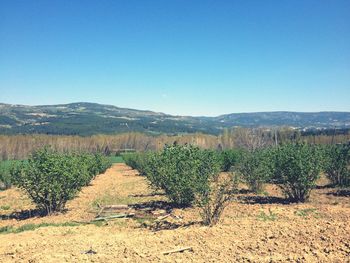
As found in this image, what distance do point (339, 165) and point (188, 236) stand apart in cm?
1683

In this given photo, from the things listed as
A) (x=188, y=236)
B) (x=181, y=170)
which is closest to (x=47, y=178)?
(x=181, y=170)

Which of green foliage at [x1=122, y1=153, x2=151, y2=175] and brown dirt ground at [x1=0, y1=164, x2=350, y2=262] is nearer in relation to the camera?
brown dirt ground at [x1=0, y1=164, x2=350, y2=262]

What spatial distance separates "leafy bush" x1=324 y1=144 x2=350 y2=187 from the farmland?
5862 millimetres

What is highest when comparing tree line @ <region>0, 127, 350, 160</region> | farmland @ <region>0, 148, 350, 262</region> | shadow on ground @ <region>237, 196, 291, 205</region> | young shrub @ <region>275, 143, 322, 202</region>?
young shrub @ <region>275, 143, 322, 202</region>

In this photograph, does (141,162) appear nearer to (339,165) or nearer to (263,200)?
(339,165)

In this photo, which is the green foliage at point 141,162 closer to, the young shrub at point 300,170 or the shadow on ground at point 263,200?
the shadow on ground at point 263,200

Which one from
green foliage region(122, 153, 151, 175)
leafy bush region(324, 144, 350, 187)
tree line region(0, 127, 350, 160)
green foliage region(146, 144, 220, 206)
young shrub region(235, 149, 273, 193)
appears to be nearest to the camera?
green foliage region(146, 144, 220, 206)

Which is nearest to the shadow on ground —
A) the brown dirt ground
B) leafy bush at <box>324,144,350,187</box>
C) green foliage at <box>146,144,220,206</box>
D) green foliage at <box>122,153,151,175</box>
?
the brown dirt ground

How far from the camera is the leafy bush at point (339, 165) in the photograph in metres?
23.5

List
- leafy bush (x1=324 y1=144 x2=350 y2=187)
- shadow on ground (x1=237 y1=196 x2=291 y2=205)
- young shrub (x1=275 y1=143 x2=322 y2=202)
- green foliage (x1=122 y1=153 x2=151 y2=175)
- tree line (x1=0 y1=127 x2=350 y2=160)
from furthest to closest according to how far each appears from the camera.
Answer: tree line (x1=0 y1=127 x2=350 y2=160), green foliage (x1=122 y1=153 x2=151 y2=175), leafy bush (x1=324 y1=144 x2=350 y2=187), shadow on ground (x1=237 y1=196 x2=291 y2=205), young shrub (x1=275 y1=143 x2=322 y2=202)

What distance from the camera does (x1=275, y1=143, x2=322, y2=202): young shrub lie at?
18.1 meters

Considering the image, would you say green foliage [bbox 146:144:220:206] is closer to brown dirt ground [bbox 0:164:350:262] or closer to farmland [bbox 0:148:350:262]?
farmland [bbox 0:148:350:262]

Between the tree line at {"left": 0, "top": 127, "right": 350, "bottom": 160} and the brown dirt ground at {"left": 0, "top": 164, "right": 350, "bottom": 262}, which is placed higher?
the brown dirt ground at {"left": 0, "top": 164, "right": 350, "bottom": 262}

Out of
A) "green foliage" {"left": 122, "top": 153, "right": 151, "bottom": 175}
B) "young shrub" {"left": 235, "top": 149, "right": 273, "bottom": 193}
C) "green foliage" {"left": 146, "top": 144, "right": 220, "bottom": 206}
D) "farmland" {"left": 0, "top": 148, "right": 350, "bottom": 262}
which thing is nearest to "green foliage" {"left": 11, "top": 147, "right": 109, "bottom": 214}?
"farmland" {"left": 0, "top": 148, "right": 350, "bottom": 262}
